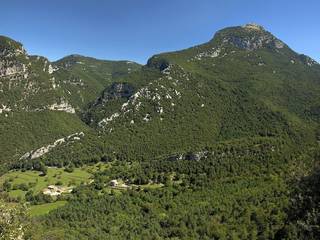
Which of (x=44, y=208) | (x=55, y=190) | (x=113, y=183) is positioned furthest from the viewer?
(x=113, y=183)

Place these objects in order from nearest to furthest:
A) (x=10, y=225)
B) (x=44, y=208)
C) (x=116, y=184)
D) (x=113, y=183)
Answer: (x=10, y=225) < (x=44, y=208) < (x=113, y=183) < (x=116, y=184)

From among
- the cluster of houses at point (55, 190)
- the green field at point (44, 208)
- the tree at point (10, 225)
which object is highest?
the tree at point (10, 225)

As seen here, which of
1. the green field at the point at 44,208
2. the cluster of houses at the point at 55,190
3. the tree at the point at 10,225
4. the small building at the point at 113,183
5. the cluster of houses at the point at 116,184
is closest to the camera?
the tree at the point at 10,225

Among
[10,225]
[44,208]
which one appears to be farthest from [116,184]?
[10,225]

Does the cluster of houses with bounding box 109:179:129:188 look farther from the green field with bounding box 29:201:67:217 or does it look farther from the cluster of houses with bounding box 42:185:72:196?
the green field with bounding box 29:201:67:217

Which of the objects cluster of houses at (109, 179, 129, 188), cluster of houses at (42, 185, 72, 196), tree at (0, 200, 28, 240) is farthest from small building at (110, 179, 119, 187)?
tree at (0, 200, 28, 240)

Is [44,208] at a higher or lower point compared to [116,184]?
lower

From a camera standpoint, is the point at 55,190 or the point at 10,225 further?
the point at 55,190

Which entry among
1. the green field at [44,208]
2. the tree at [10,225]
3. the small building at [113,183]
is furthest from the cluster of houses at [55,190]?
the tree at [10,225]

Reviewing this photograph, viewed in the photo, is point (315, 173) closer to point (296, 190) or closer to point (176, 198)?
point (296, 190)

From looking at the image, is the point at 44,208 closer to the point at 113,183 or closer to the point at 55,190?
the point at 55,190

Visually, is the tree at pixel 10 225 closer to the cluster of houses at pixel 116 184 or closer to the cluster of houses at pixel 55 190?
the cluster of houses at pixel 55 190
